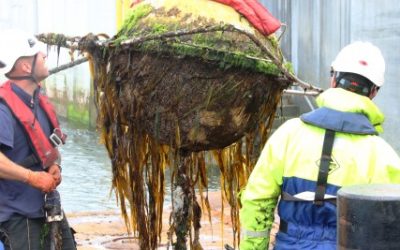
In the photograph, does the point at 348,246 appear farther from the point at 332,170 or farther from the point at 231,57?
the point at 231,57

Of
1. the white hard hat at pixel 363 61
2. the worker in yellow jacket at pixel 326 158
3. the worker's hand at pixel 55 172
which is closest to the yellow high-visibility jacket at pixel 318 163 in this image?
the worker in yellow jacket at pixel 326 158

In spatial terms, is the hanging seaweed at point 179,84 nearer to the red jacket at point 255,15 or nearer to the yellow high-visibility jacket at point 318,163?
the red jacket at point 255,15

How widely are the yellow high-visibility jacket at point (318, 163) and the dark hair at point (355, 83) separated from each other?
0.03 meters

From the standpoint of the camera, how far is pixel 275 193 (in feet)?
12.5

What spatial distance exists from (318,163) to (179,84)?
1.31 m

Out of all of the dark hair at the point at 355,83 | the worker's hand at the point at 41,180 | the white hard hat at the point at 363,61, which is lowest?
the worker's hand at the point at 41,180

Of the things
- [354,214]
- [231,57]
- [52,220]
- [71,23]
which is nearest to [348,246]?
[354,214]

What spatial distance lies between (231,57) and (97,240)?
143 inches

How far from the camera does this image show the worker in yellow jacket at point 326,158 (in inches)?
144

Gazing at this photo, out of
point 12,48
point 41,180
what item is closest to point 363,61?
point 41,180

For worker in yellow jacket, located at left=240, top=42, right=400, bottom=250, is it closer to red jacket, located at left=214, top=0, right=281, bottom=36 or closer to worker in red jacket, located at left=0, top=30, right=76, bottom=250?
red jacket, located at left=214, top=0, right=281, bottom=36

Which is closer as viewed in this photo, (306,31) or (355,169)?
(355,169)

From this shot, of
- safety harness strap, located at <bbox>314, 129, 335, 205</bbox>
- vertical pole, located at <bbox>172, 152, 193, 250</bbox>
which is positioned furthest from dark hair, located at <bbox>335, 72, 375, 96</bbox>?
vertical pole, located at <bbox>172, 152, 193, 250</bbox>

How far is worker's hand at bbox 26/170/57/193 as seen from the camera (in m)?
4.85
